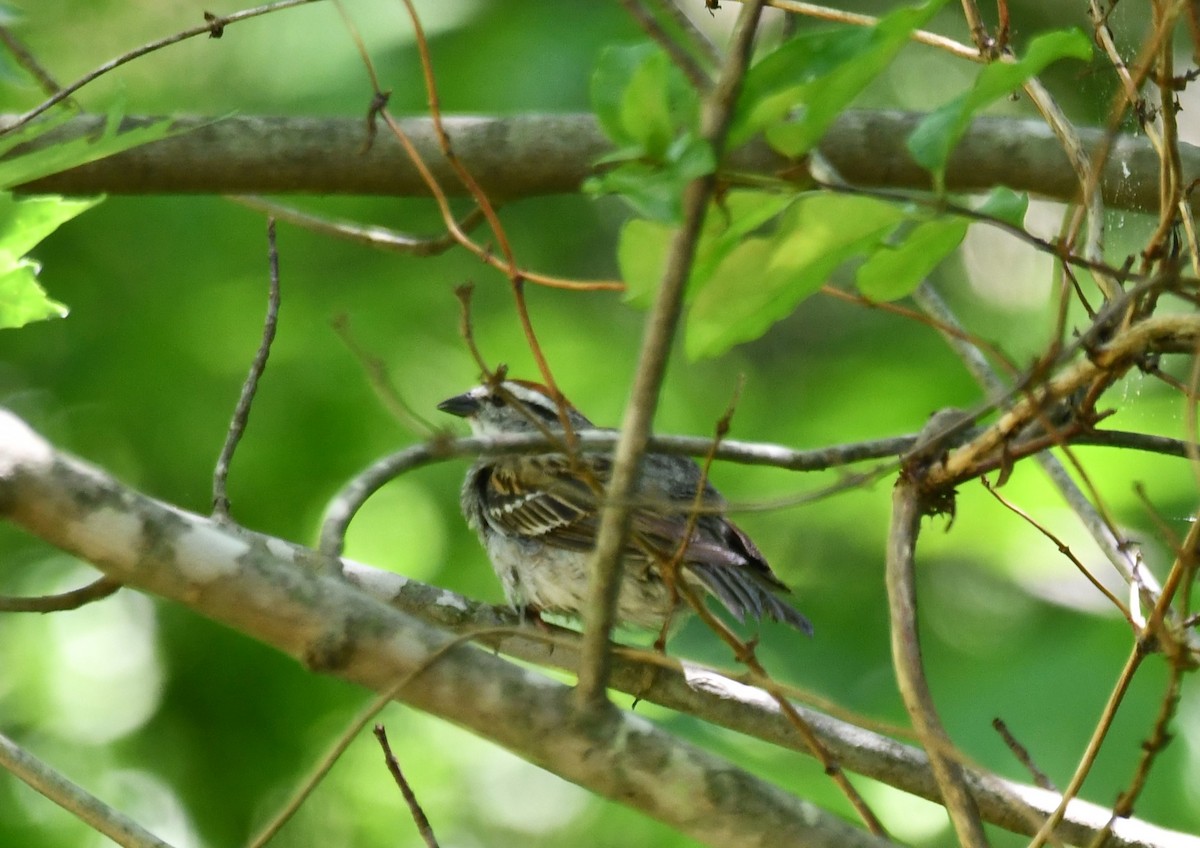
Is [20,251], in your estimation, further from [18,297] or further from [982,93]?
[982,93]

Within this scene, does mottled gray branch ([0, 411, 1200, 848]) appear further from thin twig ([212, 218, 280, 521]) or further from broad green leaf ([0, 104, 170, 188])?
thin twig ([212, 218, 280, 521])

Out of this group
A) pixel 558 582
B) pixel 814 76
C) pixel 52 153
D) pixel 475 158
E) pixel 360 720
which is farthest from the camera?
pixel 558 582

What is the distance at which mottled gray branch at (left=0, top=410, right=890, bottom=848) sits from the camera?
1.82 meters

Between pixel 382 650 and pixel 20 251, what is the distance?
1.19 meters

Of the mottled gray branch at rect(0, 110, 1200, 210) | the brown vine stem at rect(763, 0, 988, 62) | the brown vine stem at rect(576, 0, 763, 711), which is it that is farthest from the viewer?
the mottled gray branch at rect(0, 110, 1200, 210)

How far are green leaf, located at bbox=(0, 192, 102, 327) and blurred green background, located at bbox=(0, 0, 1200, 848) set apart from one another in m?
3.23

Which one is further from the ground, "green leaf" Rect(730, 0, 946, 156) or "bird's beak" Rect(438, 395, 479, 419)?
"green leaf" Rect(730, 0, 946, 156)

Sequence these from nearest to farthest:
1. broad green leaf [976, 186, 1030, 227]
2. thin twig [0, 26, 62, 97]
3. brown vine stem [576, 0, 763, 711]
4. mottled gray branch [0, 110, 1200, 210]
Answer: brown vine stem [576, 0, 763, 711] → broad green leaf [976, 186, 1030, 227] → thin twig [0, 26, 62, 97] → mottled gray branch [0, 110, 1200, 210]

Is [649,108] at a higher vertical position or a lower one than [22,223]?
higher

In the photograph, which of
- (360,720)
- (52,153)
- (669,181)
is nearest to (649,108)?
(669,181)

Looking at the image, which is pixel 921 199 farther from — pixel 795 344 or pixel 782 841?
pixel 795 344

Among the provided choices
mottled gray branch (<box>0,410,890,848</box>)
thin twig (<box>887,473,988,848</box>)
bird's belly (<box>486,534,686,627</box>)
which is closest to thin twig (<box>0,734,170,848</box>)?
mottled gray branch (<box>0,410,890,848</box>)

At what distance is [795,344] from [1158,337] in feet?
20.5

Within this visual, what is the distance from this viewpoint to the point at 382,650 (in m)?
1.97
